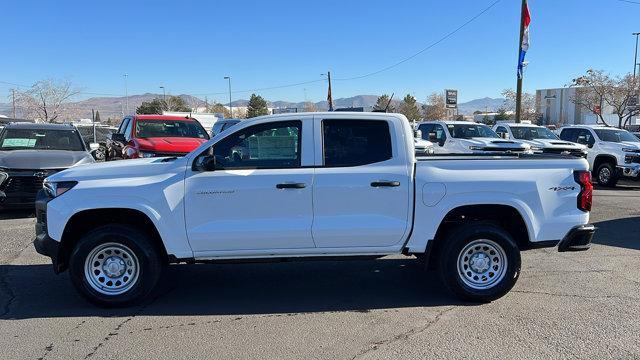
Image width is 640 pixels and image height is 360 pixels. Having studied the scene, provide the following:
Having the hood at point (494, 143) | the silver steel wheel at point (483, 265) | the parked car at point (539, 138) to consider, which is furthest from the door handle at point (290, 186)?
the parked car at point (539, 138)

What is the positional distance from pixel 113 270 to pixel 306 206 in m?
1.99

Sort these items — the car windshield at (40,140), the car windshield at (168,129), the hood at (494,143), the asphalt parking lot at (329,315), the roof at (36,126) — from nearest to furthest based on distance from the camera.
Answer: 1. the asphalt parking lot at (329,315)
2. the car windshield at (40,140)
3. the roof at (36,126)
4. the car windshield at (168,129)
5. the hood at (494,143)

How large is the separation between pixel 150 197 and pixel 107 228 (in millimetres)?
561

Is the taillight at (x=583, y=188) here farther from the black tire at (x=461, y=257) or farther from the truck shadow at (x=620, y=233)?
the truck shadow at (x=620, y=233)

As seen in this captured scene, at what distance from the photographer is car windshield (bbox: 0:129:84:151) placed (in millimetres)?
10820

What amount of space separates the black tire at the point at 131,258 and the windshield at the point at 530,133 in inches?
607

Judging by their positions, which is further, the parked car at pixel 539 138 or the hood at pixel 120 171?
the parked car at pixel 539 138

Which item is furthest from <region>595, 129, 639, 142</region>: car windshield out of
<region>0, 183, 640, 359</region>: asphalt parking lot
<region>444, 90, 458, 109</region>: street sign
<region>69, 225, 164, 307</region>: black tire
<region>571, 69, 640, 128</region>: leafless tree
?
<region>571, 69, 640, 128</region>: leafless tree

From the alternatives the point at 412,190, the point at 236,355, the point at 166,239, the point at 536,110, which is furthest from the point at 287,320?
the point at 536,110

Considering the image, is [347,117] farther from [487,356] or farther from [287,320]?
[487,356]

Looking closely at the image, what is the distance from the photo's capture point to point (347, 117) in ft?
17.7

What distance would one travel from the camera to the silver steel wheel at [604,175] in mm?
16172

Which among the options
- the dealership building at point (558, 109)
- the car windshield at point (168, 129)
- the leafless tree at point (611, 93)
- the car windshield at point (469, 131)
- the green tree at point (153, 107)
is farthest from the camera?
the dealership building at point (558, 109)

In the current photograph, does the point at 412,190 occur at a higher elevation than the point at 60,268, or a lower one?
higher
